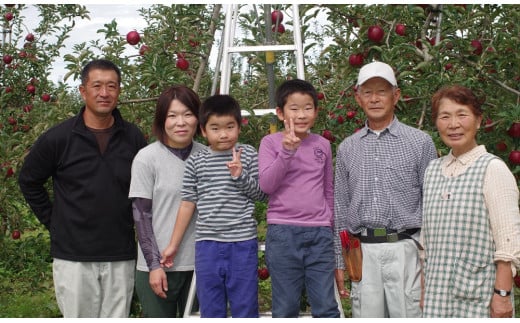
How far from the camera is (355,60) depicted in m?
3.02

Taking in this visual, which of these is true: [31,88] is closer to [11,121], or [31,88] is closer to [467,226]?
[11,121]

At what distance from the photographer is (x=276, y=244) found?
2.35 m

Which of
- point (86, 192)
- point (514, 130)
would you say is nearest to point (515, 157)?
point (514, 130)

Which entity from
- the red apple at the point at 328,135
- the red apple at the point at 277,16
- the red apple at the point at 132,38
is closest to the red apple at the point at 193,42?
the red apple at the point at 132,38

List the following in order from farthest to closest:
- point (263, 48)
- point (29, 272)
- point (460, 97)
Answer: point (29, 272), point (263, 48), point (460, 97)

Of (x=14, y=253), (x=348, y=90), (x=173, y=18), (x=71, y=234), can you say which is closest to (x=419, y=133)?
(x=348, y=90)

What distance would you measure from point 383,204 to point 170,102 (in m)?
0.83

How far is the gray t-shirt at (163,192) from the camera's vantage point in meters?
2.41

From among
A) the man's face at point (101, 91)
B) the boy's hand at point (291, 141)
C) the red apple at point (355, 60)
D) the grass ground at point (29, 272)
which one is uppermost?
the red apple at point (355, 60)

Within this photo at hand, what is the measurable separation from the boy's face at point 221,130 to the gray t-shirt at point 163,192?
0.18 metres

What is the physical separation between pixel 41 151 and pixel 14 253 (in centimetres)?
162

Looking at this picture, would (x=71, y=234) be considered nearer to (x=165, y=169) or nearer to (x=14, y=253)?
(x=165, y=169)

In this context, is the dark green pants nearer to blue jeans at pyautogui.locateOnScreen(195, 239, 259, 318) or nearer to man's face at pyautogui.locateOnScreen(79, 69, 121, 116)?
blue jeans at pyautogui.locateOnScreen(195, 239, 259, 318)

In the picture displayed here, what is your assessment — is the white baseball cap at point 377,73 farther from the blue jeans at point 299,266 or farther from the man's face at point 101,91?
the man's face at point 101,91
